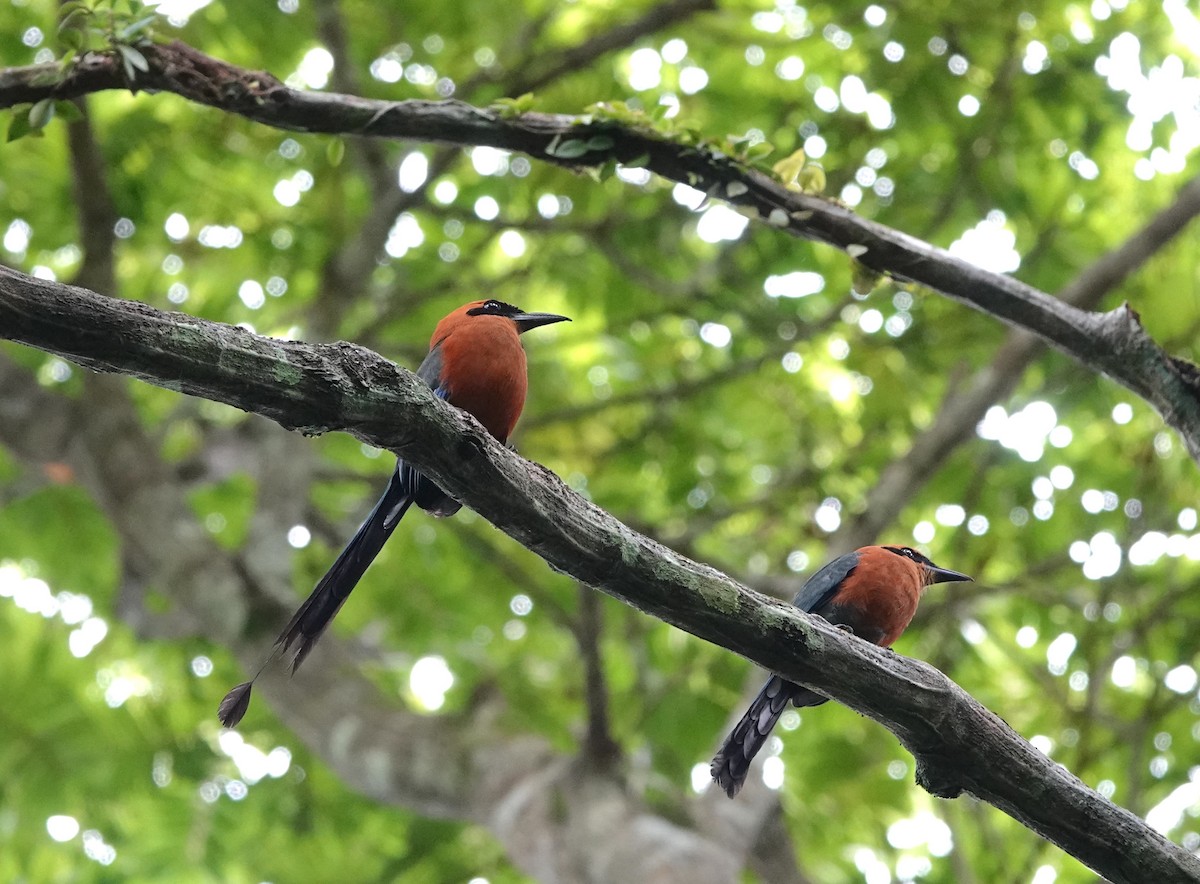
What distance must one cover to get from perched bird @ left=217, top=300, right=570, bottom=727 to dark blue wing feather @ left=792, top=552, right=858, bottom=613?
160cm

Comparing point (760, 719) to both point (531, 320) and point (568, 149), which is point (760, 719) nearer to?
point (531, 320)

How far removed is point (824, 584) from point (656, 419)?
3.43m

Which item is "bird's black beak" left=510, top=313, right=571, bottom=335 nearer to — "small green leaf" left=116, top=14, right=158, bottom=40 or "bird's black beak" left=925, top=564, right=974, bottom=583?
"small green leaf" left=116, top=14, right=158, bottom=40

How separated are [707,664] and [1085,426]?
Answer: 335cm

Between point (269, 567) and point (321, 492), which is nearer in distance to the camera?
point (269, 567)

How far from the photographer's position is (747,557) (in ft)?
27.9

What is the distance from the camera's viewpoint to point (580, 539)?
274 cm

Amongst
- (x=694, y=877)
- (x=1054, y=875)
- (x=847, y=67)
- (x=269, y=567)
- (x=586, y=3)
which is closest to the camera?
(x=694, y=877)

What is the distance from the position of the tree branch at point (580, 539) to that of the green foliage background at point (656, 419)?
3663 mm

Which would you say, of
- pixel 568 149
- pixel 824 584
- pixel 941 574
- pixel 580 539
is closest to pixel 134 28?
pixel 568 149

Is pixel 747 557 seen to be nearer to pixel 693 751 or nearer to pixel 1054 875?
pixel 693 751

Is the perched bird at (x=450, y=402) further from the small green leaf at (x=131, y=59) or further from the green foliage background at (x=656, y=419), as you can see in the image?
the green foliage background at (x=656, y=419)

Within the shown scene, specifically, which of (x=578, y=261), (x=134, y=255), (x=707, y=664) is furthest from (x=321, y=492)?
(x=707, y=664)

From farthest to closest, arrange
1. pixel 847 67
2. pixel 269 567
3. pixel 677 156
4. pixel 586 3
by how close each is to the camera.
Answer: pixel 586 3 < pixel 847 67 < pixel 269 567 < pixel 677 156
